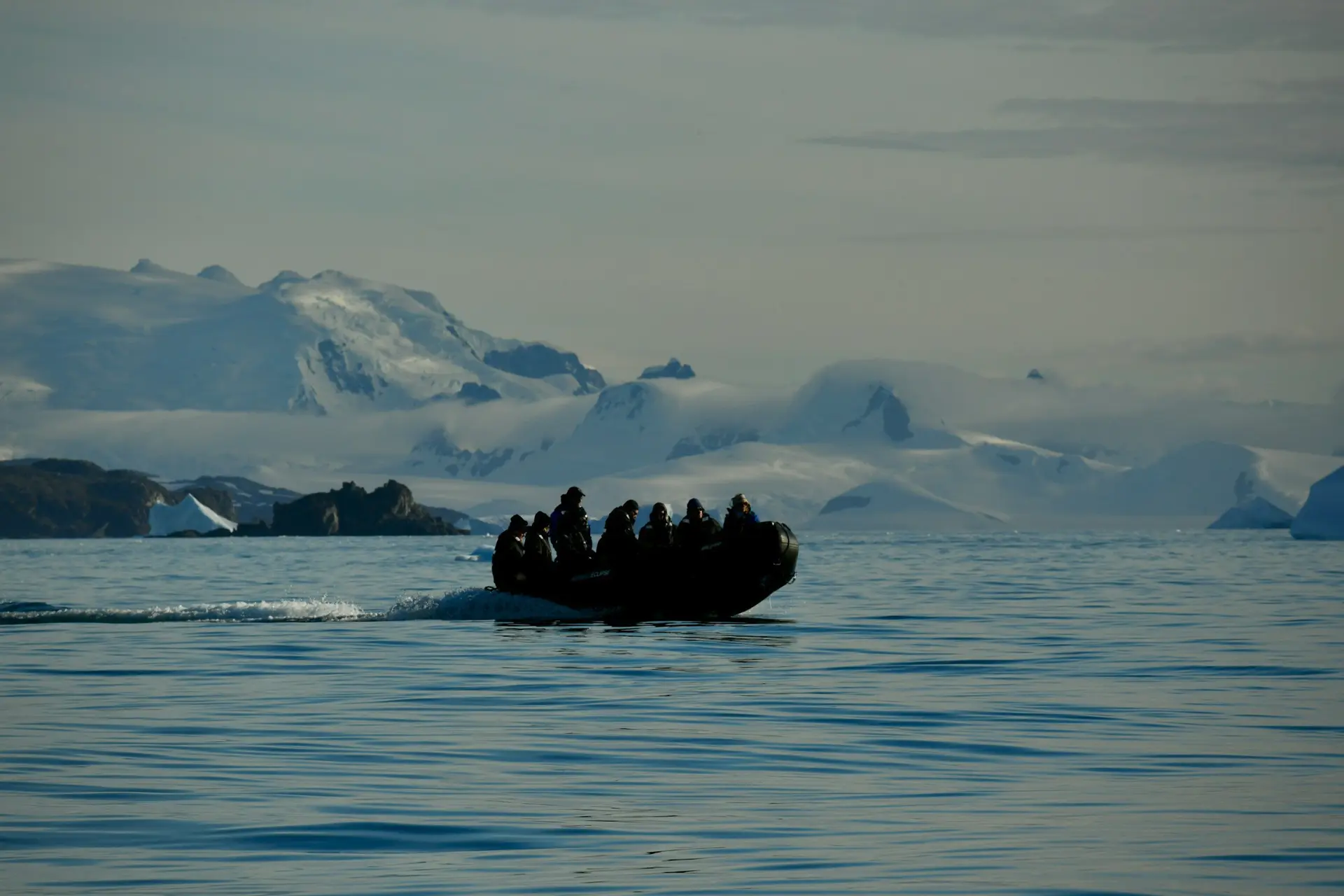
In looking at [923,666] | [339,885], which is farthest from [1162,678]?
[339,885]

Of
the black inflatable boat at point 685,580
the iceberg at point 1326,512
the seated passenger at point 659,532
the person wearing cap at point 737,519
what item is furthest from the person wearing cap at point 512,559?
the iceberg at point 1326,512

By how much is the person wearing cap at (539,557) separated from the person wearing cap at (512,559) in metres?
0.19

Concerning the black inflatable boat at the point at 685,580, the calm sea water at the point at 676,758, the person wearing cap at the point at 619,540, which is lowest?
the calm sea water at the point at 676,758

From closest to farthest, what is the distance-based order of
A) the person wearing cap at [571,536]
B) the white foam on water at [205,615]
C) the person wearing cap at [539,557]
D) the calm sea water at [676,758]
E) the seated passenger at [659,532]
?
the calm sea water at [676,758], the seated passenger at [659,532], the person wearing cap at [571,536], the person wearing cap at [539,557], the white foam on water at [205,615]

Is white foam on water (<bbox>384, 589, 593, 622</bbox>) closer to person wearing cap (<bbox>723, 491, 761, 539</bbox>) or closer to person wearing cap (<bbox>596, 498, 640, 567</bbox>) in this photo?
person wearing cap (<bbox>596, 498, 640, 567</bbox>)

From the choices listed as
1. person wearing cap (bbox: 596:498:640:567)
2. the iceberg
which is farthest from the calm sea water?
the iceberg

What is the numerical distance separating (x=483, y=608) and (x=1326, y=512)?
340 ft

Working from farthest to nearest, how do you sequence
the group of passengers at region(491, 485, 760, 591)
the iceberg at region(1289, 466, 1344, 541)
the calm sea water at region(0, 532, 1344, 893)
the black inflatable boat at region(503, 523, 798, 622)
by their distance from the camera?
1. the iceberg at region(1289, 466, 1344, 541)
2. the black inflatable boat at region(503, 523, 798, 622)
3. the group of passengers at region(491, 485, 760, 591)
4. the calm sea water at region(0, 532, 1344, 893)

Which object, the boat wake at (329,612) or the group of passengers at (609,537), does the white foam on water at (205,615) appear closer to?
the boat wake at (329,612)

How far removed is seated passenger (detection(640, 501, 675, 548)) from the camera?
116ft

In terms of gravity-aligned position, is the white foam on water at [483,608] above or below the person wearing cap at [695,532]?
below

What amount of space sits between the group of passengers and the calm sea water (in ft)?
4.47

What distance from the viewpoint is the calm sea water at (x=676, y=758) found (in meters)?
11.9

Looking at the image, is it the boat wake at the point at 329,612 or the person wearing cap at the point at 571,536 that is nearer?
the person wearing cap at the point at 571,536
